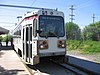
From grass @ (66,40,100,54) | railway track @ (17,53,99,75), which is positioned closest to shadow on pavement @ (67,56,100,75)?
railway track @ (17,53,99,75)

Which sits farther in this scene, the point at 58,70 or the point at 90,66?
the point at 90,66

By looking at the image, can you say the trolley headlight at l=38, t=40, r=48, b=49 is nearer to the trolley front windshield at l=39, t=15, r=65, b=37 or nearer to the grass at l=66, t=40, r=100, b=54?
the trolley front windshield at l=39, t=15, r=65, b=37

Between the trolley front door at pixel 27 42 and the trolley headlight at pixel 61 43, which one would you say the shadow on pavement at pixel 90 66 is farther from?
the trolley front door at pixel 27 42

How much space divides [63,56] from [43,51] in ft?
5.27

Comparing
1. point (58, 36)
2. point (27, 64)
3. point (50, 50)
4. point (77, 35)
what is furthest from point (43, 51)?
point (77, 35)

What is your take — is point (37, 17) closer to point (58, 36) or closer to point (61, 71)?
point (58, 36)

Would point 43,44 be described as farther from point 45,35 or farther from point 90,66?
point 90,66

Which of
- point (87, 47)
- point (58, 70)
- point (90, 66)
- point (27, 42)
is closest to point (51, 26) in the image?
point (27, 42)

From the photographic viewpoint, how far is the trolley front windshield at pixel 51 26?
1412 cm

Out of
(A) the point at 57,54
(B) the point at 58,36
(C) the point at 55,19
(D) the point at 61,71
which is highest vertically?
(C) the point at 55,19

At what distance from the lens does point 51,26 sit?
14.4 meters

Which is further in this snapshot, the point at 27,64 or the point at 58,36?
the point at 27,64

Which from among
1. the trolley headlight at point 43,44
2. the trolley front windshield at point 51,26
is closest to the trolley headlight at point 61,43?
the trolley front windshield at point 51,26

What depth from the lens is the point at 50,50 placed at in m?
14.2
